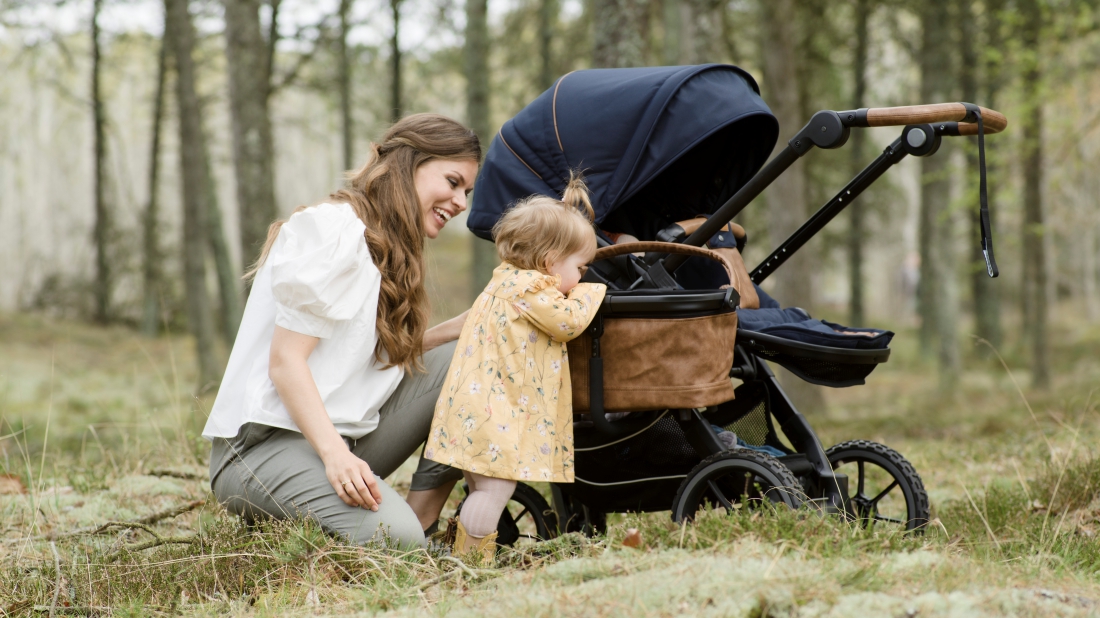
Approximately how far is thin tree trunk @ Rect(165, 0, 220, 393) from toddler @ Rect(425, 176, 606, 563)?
274 inches

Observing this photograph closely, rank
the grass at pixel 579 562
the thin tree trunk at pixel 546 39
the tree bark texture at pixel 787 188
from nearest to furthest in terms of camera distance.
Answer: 1. the grass at pixel 579 562
2. the tree bark texture at pixel 787 188
3. the thin tree trunk at pixel 546 39

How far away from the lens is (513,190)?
3404 mm

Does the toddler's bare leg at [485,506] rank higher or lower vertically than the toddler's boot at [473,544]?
higher

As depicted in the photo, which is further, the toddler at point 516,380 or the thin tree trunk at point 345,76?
the thin tree trunk at point 345,76

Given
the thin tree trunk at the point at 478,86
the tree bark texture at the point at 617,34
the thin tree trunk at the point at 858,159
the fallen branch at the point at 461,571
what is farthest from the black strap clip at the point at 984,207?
the thin tree trunk at the point at 858,159

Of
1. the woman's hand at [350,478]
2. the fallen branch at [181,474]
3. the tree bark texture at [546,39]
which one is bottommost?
the fallen branch at [181,474]

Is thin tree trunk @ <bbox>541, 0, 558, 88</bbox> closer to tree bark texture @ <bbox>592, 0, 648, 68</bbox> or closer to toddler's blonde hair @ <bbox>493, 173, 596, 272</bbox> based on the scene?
tree bark texture @ <bbox>592, 0, 648, 68</bbox>

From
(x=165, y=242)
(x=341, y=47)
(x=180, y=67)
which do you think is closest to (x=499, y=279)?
(x=180, y=67)

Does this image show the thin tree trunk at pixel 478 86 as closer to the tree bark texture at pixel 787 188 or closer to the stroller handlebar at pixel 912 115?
→ the tree bark texture at pixel 787 188

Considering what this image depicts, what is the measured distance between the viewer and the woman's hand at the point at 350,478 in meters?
2.71

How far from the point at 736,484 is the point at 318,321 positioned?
1.43 metres

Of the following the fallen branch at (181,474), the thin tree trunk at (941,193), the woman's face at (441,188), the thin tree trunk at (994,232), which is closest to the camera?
the woman's face at (441,188)

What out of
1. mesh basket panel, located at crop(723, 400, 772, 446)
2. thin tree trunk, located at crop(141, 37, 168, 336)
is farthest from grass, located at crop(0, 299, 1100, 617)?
thin tree trunk, located at crop(141, 37, 168, 336)

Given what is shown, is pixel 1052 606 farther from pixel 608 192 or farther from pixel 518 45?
pixel 518 45
